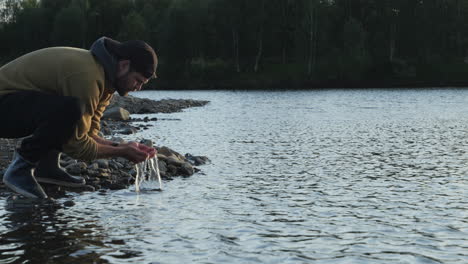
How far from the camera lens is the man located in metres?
8.26

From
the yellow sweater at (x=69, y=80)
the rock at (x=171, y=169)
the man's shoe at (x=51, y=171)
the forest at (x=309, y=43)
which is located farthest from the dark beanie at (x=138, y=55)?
the forest at (x=309, y=43)

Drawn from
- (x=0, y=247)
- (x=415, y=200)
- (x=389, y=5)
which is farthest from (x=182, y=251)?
(x=389, y=5)

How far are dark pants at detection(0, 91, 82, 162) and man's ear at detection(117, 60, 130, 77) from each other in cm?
71

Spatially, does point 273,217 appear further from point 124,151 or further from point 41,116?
point 41,116

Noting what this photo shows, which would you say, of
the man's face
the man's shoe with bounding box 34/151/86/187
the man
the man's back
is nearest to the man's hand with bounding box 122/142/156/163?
the man

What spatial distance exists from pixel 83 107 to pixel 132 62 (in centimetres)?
94

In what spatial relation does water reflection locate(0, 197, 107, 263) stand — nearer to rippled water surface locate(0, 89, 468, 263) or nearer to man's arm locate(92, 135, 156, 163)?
rippled water surface locate(0, 89, 468, 263)

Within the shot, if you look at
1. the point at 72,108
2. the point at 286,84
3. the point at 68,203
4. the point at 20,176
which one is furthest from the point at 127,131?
the point at 286,84

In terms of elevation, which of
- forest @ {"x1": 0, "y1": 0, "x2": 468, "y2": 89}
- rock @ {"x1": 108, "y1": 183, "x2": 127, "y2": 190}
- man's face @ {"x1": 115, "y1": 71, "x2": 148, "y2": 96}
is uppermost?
forest @ {"x1": 0, "y1": 0, "x2": 468, "y2": 89}

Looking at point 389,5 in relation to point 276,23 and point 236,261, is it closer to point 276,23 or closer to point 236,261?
point 276,23

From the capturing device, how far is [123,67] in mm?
8352

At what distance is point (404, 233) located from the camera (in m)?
8.54

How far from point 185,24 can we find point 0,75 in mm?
109310

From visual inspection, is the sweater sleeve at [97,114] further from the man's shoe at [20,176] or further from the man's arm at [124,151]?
the man's shoe at [20,176]
